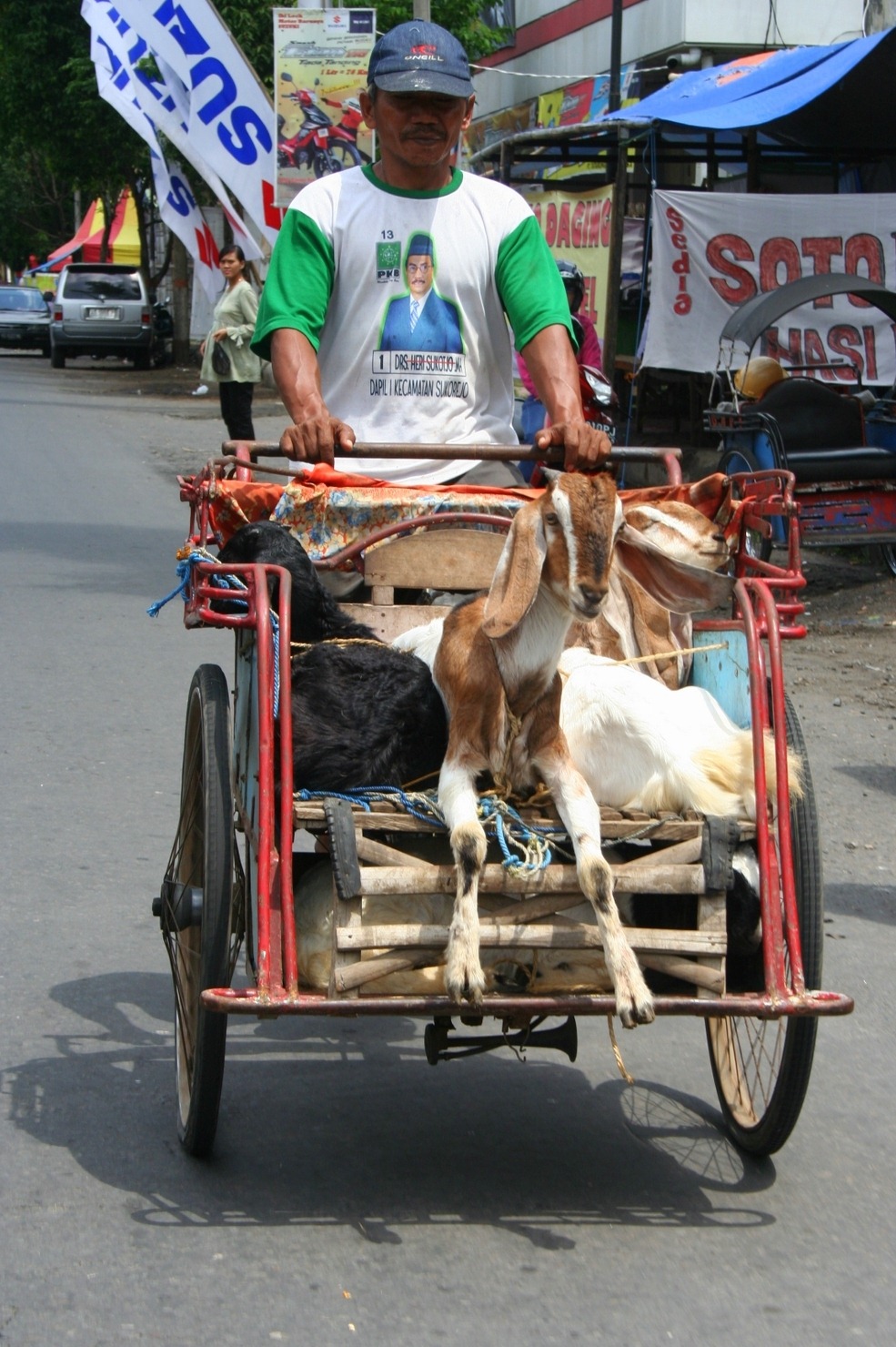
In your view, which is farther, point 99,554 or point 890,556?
point 99,554

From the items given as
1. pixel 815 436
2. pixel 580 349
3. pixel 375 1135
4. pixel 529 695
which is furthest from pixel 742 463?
pixel 529 695

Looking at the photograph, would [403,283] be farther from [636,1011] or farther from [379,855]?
[636,1011]

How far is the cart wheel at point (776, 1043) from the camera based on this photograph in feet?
9.87

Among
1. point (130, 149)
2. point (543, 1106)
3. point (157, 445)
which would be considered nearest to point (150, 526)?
point (157, 445)

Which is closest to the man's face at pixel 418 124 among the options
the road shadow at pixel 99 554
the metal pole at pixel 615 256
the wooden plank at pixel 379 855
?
the wooden plank at pixel 379 855

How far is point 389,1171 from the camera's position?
10.8 ft

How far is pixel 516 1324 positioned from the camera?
274 centimetres

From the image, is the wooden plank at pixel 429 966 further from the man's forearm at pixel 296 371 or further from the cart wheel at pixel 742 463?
the cart wheel at pixel 742 463

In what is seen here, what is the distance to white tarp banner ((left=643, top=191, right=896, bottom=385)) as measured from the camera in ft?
41.4

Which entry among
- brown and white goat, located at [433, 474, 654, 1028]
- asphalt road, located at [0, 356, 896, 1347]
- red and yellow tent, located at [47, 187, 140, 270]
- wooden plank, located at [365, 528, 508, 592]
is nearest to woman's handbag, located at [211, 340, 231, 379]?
asphalt road, located at [0, 356, 896, 1347]

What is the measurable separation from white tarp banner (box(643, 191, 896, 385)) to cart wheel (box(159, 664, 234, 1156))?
1001cm

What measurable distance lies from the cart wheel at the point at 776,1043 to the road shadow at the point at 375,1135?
0.10 meters

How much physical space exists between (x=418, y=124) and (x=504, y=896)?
210 cm

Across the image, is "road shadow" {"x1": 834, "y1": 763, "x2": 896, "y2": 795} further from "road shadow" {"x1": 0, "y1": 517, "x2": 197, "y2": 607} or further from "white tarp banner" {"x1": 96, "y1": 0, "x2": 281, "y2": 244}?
"white tarp banner" {"x1": 96, "y1": 0, "x2": 281, "y2": 244}
